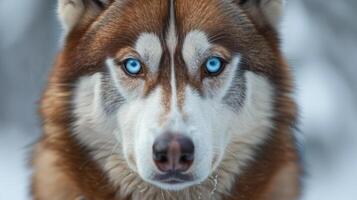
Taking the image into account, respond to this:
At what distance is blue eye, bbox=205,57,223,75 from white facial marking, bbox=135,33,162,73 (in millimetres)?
231

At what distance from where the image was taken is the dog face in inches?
177

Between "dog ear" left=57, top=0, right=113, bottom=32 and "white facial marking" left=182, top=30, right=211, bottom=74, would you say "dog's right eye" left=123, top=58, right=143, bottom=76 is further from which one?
"dog ear" left=57, top=0, right=113, bottom=32

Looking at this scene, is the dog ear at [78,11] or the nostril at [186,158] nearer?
the nostril at [186,158]

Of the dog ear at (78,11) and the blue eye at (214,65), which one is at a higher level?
the dog ear at (78,11)

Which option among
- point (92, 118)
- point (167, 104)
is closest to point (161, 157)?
point (167, 104)

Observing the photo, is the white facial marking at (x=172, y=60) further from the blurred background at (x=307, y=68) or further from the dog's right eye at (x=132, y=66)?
the blurred background at (x=307, y=68)

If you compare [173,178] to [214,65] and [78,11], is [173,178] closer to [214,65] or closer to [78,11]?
[214,65]

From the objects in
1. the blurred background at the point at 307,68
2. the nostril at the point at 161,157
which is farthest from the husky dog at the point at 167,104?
the blurred background at the point at 307,68

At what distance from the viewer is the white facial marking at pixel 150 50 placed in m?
4.67

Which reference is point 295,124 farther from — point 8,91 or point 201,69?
point 8,91

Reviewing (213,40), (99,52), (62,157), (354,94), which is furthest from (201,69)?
(354,94)

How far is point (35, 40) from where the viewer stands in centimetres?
1145

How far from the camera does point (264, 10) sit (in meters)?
5.07

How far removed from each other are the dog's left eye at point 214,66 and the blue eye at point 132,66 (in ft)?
0.99
